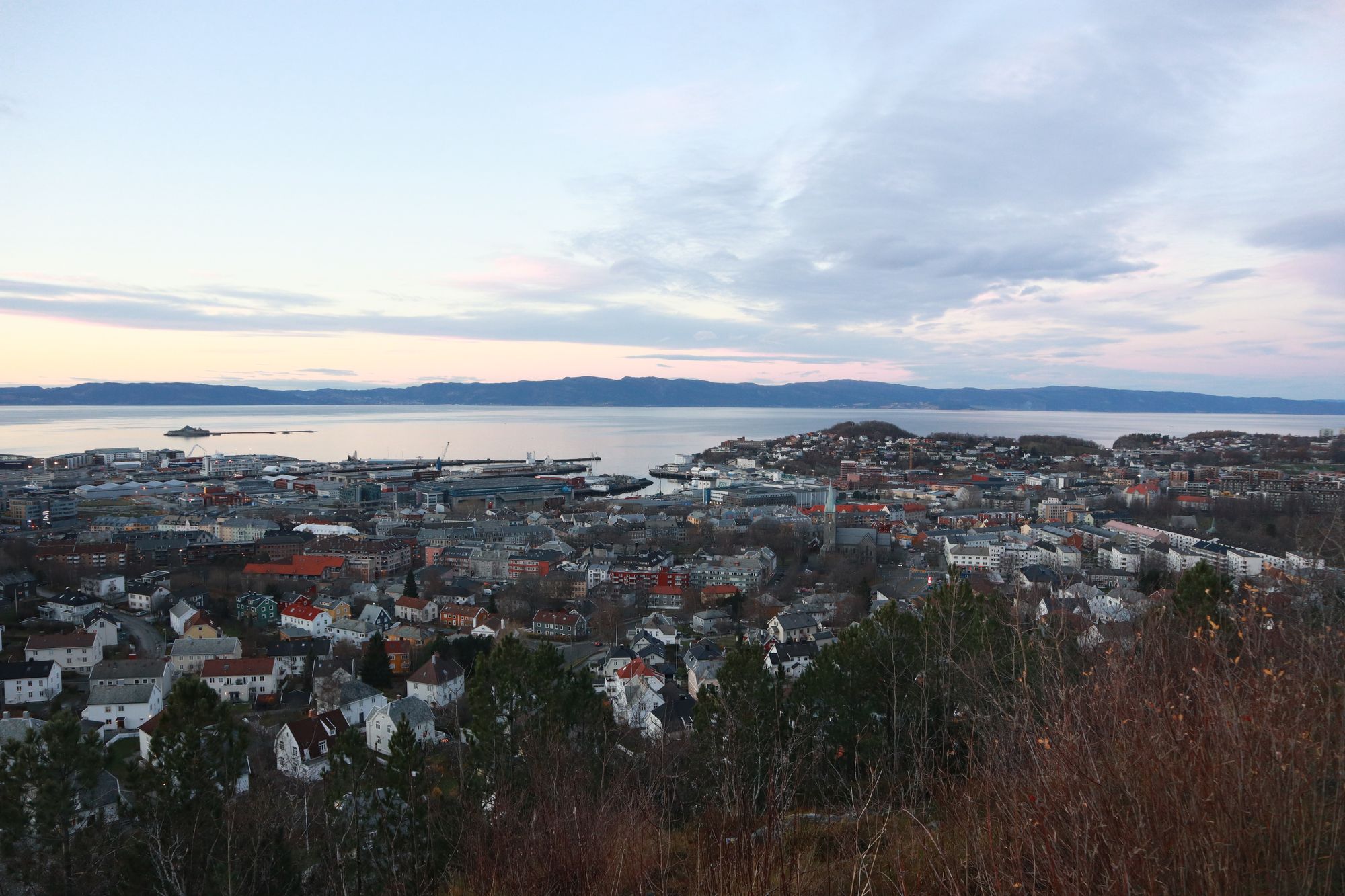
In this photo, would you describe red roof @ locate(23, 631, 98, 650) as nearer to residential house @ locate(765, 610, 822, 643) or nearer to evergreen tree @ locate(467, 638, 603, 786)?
evergreen tree @ locate(467, 638, 603, 786)

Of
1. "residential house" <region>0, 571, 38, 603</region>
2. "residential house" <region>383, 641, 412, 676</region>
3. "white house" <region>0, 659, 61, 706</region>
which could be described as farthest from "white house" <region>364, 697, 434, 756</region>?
"residential house" <region>0, 571, 38, 603</region>

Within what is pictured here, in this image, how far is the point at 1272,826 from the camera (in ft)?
3.15

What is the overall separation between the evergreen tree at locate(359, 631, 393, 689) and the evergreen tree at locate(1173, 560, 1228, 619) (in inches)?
266

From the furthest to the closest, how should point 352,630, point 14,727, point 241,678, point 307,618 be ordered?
point 307,618 → point 352,630 → point 241,678 → point 14,727

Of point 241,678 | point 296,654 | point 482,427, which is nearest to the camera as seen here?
point 241,678

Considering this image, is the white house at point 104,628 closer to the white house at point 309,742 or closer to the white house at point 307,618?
the white house at point 307,618

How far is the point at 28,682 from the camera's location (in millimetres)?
6910

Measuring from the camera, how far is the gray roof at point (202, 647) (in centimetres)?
783

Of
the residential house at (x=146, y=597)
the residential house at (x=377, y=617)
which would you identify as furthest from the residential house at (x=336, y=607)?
the residential house at (x=146, y=597)

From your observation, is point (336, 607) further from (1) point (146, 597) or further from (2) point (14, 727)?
(2) point (14, 727)

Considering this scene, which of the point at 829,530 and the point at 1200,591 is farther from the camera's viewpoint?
the point at 829,530

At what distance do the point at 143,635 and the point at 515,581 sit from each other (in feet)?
16.5

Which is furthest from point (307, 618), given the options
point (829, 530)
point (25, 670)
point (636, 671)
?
point (829, 530)

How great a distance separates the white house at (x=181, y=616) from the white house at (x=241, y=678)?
6.15 feet
